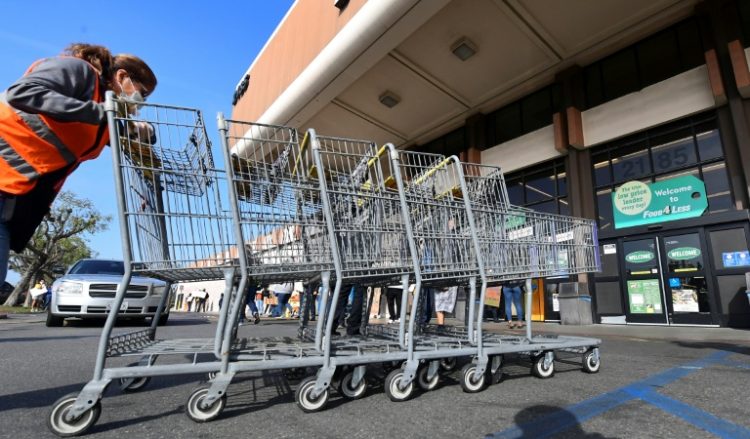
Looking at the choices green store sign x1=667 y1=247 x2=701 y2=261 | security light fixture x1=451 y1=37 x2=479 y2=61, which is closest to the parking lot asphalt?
green store sign x1=667 y1=247 x2=701 y2=261

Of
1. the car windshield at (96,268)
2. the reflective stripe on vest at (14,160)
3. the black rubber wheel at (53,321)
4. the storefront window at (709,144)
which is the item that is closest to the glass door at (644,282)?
the storefront window at (709,144)

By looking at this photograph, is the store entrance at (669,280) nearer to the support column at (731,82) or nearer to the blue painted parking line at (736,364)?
the support column at (731,82)

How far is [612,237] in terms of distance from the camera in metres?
9.58

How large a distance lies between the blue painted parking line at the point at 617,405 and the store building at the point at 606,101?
635 centimetres

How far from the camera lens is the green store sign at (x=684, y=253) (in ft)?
27.3

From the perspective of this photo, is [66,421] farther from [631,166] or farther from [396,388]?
[631,166]

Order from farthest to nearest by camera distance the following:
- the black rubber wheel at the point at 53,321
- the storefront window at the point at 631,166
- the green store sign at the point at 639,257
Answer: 1. the storefront window at the point at 631,166
2. the green store sign at the point at 639,257
3. the black rubber wheel at the point at 53,321

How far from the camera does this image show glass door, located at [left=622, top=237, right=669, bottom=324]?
344 inches

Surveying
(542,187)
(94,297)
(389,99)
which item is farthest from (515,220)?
(389,99)

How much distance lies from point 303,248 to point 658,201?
8.86 meters

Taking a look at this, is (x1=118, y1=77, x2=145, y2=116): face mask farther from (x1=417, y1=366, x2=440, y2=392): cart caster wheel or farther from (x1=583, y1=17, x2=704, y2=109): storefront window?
(x1=583, y1=17, x2=704, y2=109): storefront window

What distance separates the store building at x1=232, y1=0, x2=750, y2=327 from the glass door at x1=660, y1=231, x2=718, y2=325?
2 cm

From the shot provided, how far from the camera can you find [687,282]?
8.41 m

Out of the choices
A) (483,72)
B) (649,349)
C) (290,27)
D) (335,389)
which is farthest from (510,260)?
(290,27)
